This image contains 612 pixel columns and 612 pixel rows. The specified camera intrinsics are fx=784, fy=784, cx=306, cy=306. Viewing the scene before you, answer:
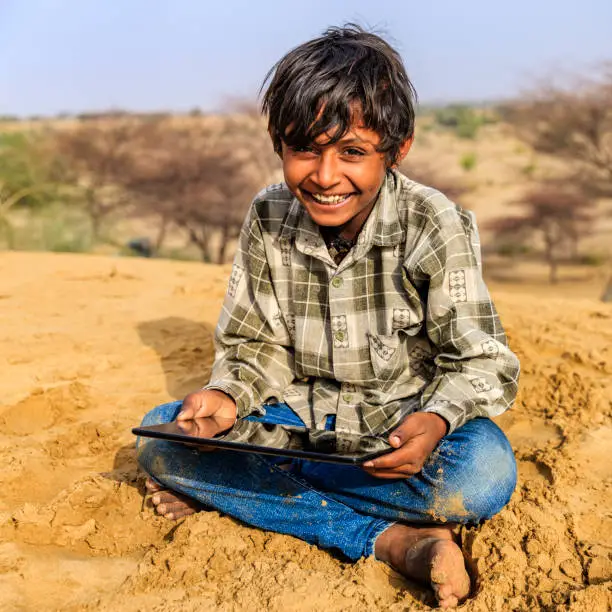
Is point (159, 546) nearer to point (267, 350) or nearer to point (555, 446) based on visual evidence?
point (267, 350)

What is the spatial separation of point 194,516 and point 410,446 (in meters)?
0.64

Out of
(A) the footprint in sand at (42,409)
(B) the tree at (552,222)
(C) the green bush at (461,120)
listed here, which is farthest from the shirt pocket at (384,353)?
(C) the green bush at (461,120)

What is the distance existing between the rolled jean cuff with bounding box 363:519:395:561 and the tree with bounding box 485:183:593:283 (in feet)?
35.1

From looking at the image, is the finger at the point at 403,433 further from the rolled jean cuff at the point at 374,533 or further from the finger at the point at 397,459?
the rolled jean cuff at the point at 374,533

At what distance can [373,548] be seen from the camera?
1857 millimetres

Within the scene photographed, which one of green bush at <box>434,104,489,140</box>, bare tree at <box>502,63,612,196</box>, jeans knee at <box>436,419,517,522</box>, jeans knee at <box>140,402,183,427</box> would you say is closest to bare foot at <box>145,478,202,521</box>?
jeans knee at <box>140,402,183,427</box>

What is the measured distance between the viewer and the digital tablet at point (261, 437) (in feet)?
5.69

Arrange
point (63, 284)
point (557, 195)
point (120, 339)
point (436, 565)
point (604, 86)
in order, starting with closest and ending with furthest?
point (436, 565) → point (120, 339) → point (63, 284) → point (604, 86) → point (557, 195)

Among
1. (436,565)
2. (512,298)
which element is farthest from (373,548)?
(512,298)

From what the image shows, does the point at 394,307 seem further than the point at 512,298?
No

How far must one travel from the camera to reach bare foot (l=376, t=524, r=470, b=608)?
66.0 inches

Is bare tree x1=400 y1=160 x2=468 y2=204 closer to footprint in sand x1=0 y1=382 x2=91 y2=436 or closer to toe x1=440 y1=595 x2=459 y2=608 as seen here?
footprint in sand x1=0 y1=382 x2=91 y2=436

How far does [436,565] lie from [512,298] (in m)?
3.01

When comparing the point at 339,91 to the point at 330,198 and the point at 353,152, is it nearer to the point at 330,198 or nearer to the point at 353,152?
the point at 353,152
